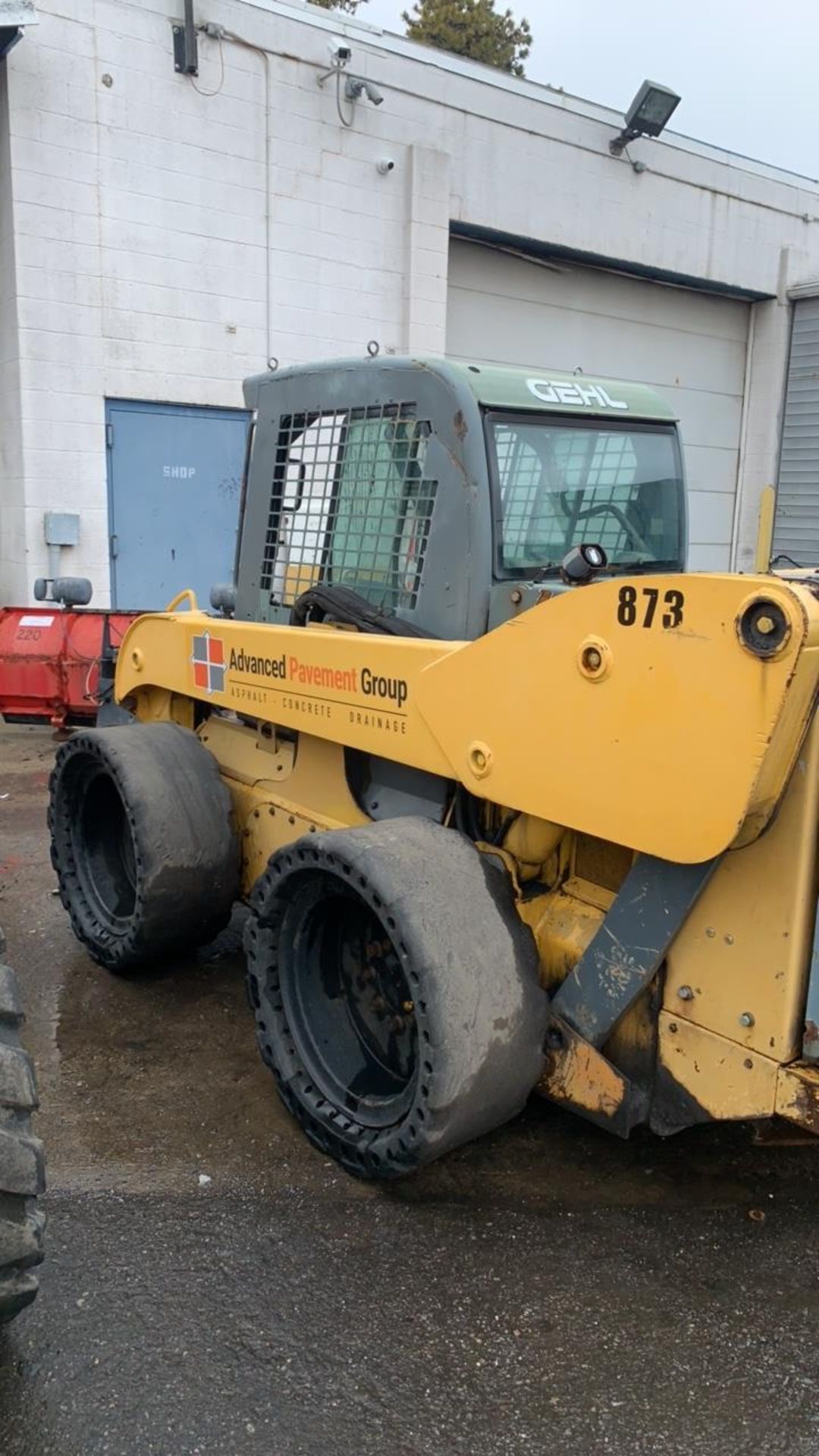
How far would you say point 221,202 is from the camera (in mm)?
10445

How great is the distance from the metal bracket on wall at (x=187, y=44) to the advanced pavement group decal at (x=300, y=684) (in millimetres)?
7881

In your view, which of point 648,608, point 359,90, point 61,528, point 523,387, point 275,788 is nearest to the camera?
point 648,608

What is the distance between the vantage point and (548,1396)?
7.65 feet

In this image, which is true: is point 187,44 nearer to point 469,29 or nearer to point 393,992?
point 393,992

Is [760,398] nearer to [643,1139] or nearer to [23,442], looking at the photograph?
[23,442]

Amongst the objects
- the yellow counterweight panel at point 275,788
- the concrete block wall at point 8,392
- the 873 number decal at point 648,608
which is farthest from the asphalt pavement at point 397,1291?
the concrete block wall at point 8,392

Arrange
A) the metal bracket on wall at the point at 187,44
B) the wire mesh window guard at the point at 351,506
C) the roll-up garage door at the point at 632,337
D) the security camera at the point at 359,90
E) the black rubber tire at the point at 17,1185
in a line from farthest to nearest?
1. the roll-up garage door at the point at 632,337
2. the security camera at the point at 359,90
3. the metal bracket on wall at the point at 187,44
4. the wire mesh window guard at the point at 351,506
5. the black rubber tire at the point at 17,1185

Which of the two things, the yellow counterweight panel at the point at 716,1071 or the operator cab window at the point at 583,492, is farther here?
the operator cab window at the point at 583,492

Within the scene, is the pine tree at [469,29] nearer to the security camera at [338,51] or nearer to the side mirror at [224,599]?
the security camera at [338,51]

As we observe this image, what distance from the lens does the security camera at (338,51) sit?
1078 centimetres

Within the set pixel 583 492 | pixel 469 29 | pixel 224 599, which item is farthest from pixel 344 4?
pixel 583 492

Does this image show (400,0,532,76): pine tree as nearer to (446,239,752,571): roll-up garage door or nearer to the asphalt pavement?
(446,239,752,571): roll-up garage door

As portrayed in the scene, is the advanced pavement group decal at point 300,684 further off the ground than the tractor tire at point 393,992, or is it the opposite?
the advanced pavement group decal at point 300,684

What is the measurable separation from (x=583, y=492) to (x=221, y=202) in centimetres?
818
